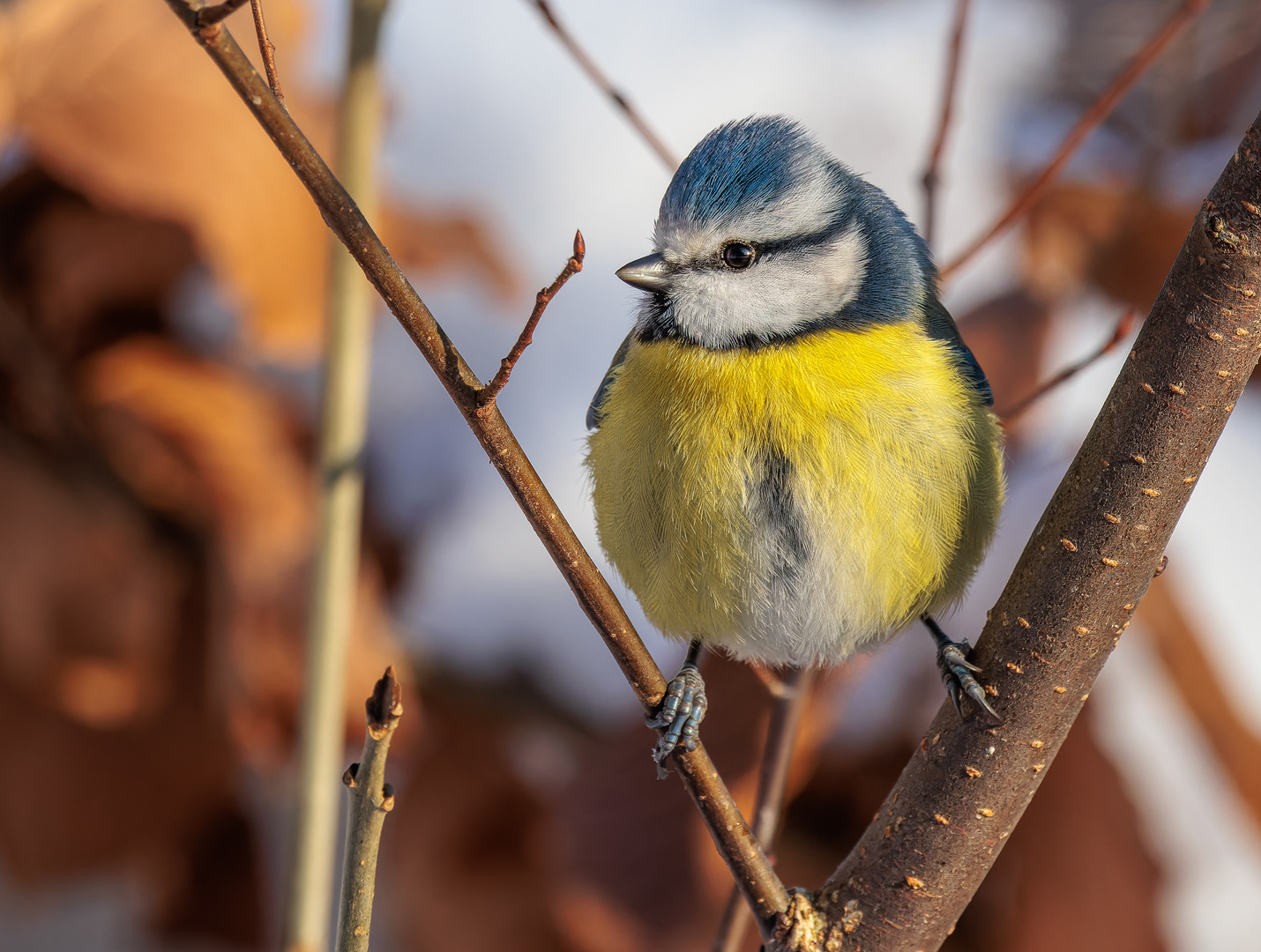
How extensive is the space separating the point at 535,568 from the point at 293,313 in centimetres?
26

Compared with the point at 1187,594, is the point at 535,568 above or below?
above

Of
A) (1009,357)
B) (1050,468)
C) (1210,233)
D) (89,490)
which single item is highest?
(89,490)

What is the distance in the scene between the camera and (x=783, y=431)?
45cm

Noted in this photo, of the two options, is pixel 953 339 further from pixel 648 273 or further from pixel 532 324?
pixel 532 324

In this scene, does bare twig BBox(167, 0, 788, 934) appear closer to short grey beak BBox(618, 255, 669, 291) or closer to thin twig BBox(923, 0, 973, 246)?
short grey beak BBox(618, 255, 669, 291)

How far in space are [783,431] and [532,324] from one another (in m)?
0.19

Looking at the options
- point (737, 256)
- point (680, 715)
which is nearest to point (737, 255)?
point (737, 256)

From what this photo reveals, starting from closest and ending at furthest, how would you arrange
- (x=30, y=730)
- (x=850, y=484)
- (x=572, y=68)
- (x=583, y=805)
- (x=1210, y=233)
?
(x=1210, y=233)
(x=850, y=484)
(x=583, y=805)
(x=30, y=730)
(x=572, y=68)

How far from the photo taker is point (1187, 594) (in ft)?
2.39

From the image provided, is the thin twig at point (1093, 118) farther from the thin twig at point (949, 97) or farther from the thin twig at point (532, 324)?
the thin twig at point (532, 324)

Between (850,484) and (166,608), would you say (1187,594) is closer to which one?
(850,484)

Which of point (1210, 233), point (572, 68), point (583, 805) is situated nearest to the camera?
point (1210, 233)

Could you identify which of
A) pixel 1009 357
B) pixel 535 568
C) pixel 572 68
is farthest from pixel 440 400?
pixel 1009 357

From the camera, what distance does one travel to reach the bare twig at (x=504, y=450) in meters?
0.26
